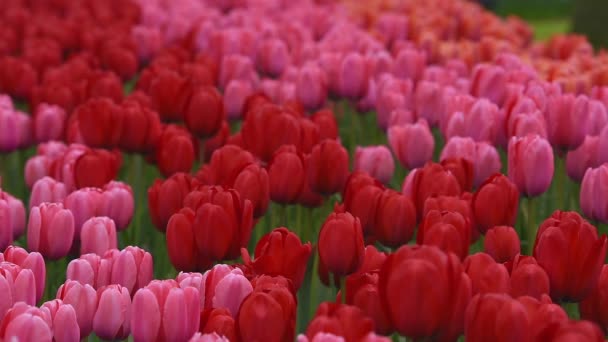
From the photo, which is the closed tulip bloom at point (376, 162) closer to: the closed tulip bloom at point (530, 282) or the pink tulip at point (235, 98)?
the pink tulip at point (235, 98)

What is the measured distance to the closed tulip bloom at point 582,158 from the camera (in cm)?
328

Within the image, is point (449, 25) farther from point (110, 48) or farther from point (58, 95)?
point (58, 95)

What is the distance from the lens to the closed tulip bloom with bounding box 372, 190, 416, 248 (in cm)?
258

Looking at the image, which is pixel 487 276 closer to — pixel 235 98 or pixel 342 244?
pixel 342 244

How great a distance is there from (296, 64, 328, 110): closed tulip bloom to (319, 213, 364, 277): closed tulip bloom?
219 centimetres

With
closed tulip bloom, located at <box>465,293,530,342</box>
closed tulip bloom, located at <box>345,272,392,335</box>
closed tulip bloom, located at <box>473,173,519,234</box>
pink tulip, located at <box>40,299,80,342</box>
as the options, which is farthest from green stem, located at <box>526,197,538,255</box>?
pink tulip, located at <box>40,299,80,342</box>

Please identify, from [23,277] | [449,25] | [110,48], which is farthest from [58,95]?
[449,25]

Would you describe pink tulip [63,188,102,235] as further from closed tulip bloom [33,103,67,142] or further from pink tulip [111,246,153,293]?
A: closed tulip bloom [33,103,67,142]

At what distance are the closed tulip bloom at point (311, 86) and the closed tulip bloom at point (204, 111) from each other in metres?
0.73

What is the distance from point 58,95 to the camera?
14.0 ft

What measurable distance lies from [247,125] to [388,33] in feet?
12.5

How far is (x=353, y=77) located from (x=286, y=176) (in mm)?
1702

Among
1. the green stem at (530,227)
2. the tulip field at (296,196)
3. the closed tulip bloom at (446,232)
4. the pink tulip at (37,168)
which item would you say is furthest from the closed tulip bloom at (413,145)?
the pink tulip at (37,168)

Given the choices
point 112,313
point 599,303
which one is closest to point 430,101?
point 599,303
